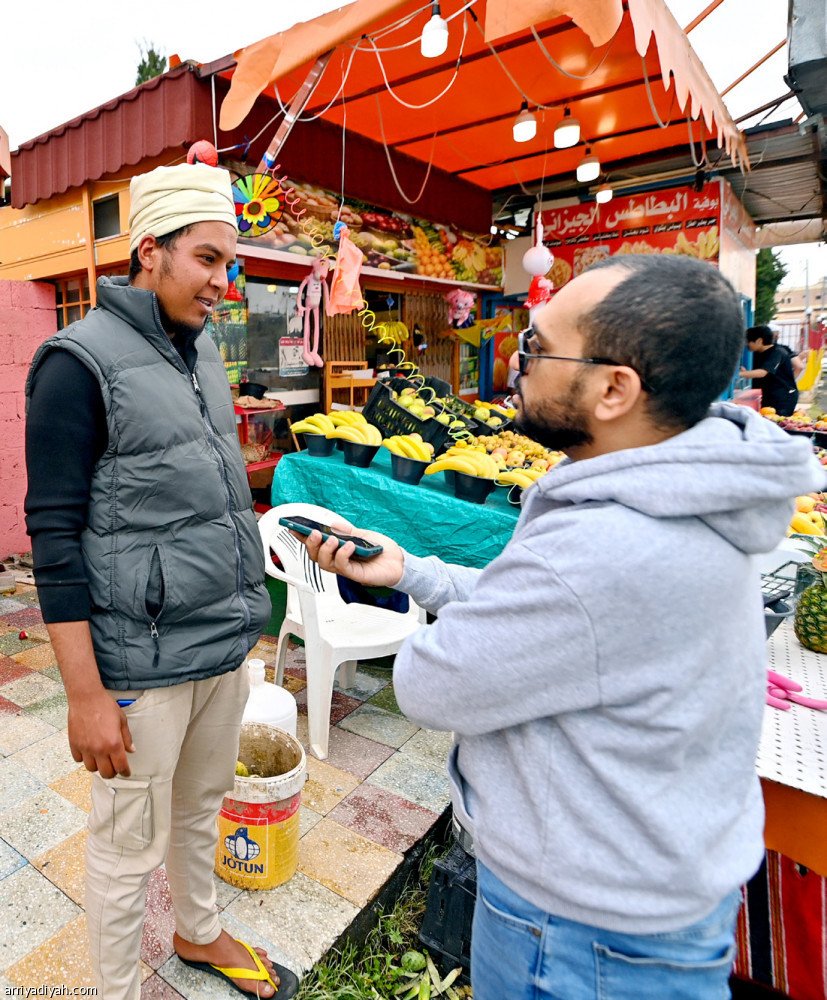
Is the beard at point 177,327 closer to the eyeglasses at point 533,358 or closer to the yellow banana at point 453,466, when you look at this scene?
the eyeglasses at point 533,358

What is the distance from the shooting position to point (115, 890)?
149cm

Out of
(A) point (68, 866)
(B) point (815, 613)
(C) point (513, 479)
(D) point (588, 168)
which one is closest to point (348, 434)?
(C) point (513, 479)

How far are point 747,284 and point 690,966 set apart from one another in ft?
38.6

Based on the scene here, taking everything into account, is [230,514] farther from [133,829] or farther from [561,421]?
[561,421]

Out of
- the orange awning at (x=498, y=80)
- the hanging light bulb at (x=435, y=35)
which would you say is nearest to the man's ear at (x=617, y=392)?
the orange awning at (x=498, y=80)

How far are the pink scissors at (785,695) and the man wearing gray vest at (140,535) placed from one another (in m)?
1.49

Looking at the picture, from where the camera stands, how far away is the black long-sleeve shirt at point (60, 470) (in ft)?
4.41

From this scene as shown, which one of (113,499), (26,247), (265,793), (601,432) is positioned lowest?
(265,793)

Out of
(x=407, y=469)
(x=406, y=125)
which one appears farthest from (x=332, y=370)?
(x=407, y=469)

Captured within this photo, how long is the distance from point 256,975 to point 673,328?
2058 mm

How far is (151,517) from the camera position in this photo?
4.71ft

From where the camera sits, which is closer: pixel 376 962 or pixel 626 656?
pixel 626 656

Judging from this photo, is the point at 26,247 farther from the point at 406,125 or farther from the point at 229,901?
the point at 229,901

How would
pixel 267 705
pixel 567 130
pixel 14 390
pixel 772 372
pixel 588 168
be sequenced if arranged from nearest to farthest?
pixel 267 705
pixel 567 130
pixel 14 390
pixel 588 168
pixel 772 372
